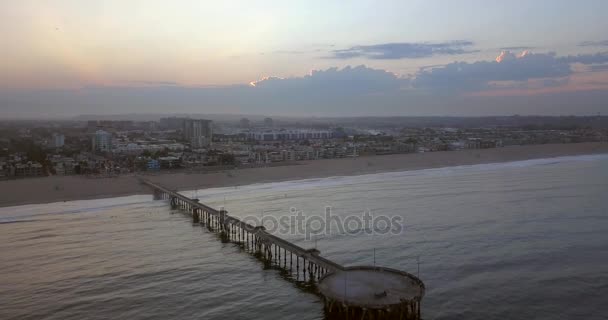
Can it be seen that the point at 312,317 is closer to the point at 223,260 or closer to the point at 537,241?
the point at 223,260

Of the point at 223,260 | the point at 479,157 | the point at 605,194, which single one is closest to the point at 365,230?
the point at 223,260

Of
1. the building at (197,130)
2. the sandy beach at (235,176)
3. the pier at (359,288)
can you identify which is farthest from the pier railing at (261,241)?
the building at (197,130)

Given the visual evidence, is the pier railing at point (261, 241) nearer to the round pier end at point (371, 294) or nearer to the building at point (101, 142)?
the round pier end at point (371, 294)

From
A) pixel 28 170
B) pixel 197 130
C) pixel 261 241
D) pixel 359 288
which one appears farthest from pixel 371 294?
pixel 197 130

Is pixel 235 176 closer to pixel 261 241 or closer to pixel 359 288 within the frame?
pixel 261 241

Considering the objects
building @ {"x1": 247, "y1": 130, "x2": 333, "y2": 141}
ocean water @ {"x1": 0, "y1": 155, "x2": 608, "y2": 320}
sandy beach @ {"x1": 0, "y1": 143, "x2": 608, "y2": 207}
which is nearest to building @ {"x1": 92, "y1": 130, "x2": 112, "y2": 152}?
sandy beach @ {"x1": 0, "y1": 143, "x2": 608, "y2": 207}

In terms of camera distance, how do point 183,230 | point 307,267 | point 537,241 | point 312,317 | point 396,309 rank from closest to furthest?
point 396,309
point 312,317
point 307,267
point 537,241
point 183,230

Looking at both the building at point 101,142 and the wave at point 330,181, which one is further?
the building at point 101,142
